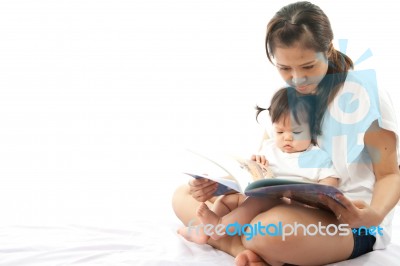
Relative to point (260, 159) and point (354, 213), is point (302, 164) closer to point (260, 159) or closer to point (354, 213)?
point (260, 159)

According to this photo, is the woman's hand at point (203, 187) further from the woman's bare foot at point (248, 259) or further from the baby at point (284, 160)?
the woman's bare foot at point (248, 259)

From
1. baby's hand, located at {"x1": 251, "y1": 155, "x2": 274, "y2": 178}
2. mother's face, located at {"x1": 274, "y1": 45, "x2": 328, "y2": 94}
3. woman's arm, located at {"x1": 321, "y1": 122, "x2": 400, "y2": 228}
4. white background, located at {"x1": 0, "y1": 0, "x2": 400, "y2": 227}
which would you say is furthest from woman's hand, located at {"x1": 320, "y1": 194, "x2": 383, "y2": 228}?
white background, located at {"x1": 0, "y1": 0, "x2": 400, "y2": 227}

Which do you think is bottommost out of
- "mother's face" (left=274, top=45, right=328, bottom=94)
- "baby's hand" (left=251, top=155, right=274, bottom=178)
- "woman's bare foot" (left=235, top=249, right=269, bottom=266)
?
"woman's bare foot" (left=235, top=249, right=269, bottom=266)

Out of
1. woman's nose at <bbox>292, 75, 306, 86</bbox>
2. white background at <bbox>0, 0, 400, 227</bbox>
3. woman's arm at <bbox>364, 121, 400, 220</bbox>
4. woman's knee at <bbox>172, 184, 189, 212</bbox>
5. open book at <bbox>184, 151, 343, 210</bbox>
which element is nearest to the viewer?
open book at <bbox>184, 151, 343, 210</bbox>

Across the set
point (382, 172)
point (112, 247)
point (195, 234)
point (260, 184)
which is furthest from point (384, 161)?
point (112, 247)

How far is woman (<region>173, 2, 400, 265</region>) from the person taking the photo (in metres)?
1.15

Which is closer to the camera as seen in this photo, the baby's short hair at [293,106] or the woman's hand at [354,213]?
the woman's hand at [354,213]

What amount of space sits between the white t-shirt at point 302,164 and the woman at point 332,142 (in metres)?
0.02

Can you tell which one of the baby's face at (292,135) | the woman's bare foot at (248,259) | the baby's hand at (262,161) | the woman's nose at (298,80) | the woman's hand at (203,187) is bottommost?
the woman's bare foot at (248,259)

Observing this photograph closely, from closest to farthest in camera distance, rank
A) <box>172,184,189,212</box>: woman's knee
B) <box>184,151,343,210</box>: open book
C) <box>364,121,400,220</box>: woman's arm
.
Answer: <box>184,151,343,210</box>: open book < <box>364,121,400,220</box>: woman's arm < <box>172,184,189,212</box>: woman's knee

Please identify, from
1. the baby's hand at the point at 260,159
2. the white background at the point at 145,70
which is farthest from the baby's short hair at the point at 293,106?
the white background at the point at 145,70

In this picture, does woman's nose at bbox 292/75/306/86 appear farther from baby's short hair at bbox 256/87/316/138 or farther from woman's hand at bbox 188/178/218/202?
woman's hand at bbox 188/178/218/202

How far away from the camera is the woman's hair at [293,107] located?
4.62 feet

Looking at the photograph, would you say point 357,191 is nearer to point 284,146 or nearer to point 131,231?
point 284,146
